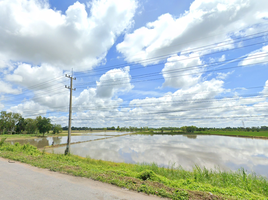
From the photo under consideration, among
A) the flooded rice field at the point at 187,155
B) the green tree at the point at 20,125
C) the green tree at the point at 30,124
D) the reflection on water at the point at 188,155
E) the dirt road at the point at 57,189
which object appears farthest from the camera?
the green tree at the point at 20,125

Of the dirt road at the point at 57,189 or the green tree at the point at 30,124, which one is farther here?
the green tree at the point at 30,124

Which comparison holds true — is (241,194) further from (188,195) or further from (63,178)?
(63,178)

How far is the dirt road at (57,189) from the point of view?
17.5 ft

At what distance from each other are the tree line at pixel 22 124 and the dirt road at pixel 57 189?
2981 inches

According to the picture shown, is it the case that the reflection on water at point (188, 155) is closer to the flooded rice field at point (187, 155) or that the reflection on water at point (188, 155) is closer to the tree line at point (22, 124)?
the flooded rice field at point (187, 155)

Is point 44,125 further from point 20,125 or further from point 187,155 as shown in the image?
point 187,155

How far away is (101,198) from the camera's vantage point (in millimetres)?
5223

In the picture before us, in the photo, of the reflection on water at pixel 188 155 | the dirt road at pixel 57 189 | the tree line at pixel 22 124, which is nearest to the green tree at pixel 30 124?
the tree line at pixel 22 124

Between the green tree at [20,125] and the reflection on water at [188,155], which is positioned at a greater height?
the green tree at [20,125]

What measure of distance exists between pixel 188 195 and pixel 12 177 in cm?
909

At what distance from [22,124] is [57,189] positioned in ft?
363

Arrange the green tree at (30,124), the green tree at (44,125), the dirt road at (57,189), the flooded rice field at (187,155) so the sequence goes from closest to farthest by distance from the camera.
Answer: the dirt road at (57,189), the flooded rice field at (187,155), the green tree at (44,125), the green tree at (30,124)

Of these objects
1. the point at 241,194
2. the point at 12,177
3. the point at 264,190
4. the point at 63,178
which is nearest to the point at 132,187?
the point at 63,178

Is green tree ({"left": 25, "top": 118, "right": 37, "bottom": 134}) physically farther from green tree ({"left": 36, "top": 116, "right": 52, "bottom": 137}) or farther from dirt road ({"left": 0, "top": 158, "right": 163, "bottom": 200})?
dirt road ({"left": 0, "top": 158, "right": 163, "bottom": 200})
